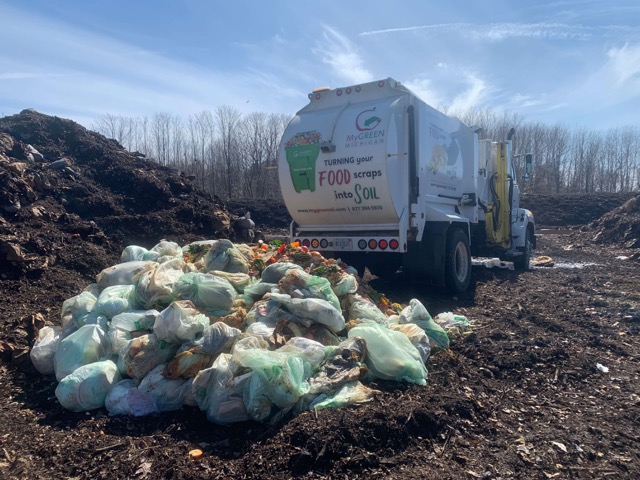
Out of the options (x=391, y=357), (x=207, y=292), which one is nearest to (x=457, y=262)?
(x=391, y=357)

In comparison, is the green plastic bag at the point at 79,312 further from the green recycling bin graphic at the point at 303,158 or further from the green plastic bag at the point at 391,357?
the green recycling bin graphic at the point at 303,158

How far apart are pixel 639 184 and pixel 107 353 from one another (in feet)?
165

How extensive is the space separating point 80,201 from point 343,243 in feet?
19.7

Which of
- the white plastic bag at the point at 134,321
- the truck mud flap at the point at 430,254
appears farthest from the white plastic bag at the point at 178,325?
the truck mud flap at the point at 430,254

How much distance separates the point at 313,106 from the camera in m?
8.10

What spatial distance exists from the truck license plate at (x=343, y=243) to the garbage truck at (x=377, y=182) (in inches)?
0.6

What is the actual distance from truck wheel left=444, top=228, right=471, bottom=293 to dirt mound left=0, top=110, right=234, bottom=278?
546 cm

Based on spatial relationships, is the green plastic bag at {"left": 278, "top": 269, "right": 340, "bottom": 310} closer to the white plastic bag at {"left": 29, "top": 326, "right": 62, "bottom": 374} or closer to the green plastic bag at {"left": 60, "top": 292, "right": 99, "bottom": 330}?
the green plastic bag at {"left": 60, "top": 292, "right": 99, "bottom": 330}

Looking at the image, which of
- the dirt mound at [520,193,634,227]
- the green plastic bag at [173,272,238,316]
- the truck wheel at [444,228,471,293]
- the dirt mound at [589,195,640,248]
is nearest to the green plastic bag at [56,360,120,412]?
the green plastic bag at [173,272,238,316]

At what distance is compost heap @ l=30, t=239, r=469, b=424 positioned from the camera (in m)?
3.65

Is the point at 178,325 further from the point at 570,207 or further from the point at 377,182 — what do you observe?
the point at 570,207

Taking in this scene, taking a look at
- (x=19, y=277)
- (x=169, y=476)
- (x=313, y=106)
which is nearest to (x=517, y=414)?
(x=169, y=476)

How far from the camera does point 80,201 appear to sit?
10344mm

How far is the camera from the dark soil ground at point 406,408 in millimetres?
3037
